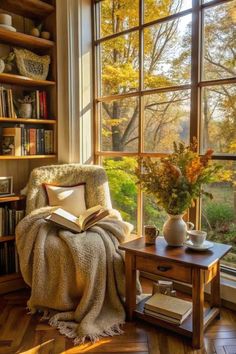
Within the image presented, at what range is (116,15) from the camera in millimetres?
2756

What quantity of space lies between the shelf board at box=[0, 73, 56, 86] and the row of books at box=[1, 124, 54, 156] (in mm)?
364

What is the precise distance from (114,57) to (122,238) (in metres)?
1.59

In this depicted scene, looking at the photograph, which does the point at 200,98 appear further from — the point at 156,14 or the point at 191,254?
the point at 191,254

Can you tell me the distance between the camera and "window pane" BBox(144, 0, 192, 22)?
7.55 ft

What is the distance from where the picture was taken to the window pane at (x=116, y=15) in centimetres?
261

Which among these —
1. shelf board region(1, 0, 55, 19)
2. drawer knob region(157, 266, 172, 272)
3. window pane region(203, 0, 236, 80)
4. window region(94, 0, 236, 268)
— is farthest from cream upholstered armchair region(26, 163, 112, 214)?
shelf board region(1, 0, 55, 19)

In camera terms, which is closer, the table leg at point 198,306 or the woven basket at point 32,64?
the table leg at point 198,306

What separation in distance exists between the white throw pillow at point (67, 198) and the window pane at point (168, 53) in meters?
1.03

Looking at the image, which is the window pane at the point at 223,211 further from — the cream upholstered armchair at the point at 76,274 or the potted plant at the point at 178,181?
the cream upholstered armchair at the point at 76,274

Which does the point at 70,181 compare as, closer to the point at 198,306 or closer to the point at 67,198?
the point at 67,198

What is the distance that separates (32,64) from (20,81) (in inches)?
6.9

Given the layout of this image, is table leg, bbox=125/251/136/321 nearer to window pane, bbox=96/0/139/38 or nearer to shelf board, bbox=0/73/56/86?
shelf board, bbox=0/73/56/86

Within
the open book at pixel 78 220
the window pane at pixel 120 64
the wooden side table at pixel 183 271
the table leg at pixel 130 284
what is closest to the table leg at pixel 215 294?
the wooden side table at pixel 183 271

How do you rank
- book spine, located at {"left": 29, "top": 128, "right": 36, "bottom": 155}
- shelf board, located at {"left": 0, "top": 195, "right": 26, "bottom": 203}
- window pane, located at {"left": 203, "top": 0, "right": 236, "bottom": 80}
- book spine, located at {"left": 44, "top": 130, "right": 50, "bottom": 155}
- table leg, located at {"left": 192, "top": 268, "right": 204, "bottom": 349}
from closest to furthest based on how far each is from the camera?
table leg, located at {"left": 192, "top": 268, "right": 204, "bottom": 349}
window pane, located at {"left": 203, "top": 0, "right": 236, "bottom": 80}
shelf board, located at {"left": 0, "top": 195, "right": 26, "bottom": 203}
book spine, located at {"left": 29, "top": 128, "right": 36, "bottom": 155}
book spine, located at {"left": 44, "top": 130, "right": 50, "bottom": 155}
